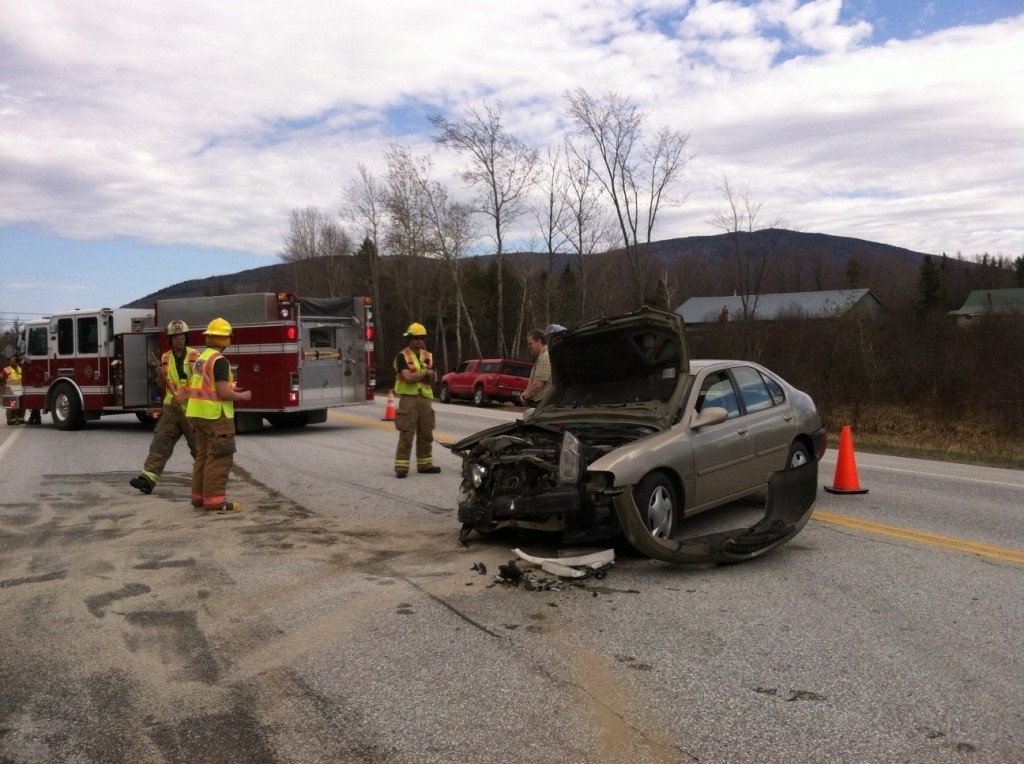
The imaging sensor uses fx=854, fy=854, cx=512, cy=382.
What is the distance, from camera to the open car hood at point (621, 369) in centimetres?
696

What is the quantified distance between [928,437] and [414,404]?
51.9 feet

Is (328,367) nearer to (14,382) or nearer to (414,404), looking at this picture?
(414,404)

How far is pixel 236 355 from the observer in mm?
16734

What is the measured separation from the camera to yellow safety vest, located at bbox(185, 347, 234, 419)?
329 inches

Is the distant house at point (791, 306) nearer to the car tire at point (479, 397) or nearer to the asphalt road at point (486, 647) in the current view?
the car tire at point (479, 397)

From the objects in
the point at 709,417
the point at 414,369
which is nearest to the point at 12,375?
the point at 414,369

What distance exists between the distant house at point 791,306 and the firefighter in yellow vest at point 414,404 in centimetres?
714

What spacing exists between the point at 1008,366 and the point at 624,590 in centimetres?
2281

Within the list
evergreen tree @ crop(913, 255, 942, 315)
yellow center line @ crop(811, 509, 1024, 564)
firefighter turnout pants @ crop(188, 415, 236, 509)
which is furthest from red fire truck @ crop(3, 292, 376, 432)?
evergreen tree @ crop(913, 255, 942, 315)

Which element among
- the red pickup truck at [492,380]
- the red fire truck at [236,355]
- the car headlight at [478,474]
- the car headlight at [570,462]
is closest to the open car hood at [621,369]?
the car headlight at [570,462]

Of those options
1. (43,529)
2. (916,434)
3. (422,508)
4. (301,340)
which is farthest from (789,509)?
(916,434)

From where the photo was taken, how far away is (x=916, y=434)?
73.1 ft

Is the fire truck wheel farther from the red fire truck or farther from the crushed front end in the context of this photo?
the crushed front end

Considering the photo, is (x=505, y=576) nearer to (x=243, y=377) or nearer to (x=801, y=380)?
(x=243, y=377)
